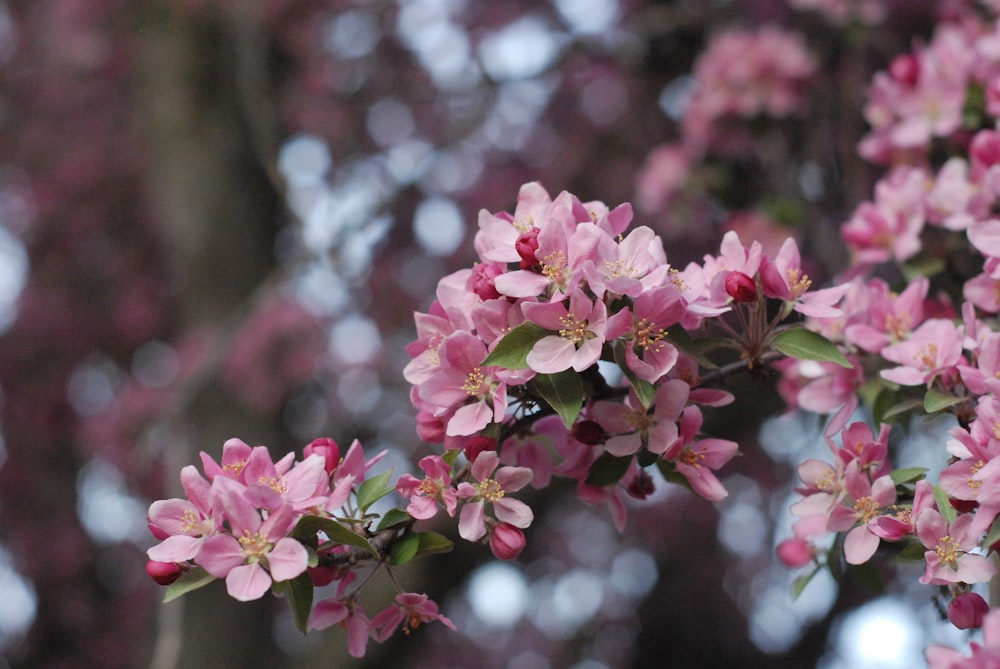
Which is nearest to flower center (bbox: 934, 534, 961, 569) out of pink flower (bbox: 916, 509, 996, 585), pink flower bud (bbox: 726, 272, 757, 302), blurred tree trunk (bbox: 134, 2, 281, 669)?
pink flower (bbox: 916, 509, 996, 585)

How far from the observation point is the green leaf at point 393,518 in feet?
2.94

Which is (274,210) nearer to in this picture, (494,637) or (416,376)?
(494,637)

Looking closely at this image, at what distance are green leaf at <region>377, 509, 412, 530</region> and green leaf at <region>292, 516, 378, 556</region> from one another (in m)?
0.06

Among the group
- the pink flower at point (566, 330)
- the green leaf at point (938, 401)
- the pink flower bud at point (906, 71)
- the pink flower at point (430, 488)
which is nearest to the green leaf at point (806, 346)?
the green leaf at point (938, 401)

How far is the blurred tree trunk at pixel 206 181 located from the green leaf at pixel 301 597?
2.55 meters

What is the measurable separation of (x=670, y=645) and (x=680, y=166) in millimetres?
3148

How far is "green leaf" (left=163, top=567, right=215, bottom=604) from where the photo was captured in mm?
821

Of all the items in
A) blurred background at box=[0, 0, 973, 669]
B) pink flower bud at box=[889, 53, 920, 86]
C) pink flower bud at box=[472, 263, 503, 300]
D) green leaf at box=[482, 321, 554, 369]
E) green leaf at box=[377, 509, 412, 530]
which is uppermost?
pink flower bud at box=[472, 263, 503, 300]

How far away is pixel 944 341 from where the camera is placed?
3.37 ft

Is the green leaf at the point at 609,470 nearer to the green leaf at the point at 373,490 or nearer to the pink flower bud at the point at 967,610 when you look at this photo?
the green leaf at the point at 373,490

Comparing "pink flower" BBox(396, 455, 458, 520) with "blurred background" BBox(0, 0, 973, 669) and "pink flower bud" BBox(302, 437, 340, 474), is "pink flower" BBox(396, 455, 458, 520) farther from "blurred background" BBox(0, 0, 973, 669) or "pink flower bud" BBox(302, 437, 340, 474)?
"blurred background" BBox(0, 0, 973, 669)

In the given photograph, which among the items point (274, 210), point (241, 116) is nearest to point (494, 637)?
point (274, 210)

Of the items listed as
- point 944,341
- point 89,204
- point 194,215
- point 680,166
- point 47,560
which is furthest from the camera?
point 89,204

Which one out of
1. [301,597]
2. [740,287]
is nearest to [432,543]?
[301,597]
